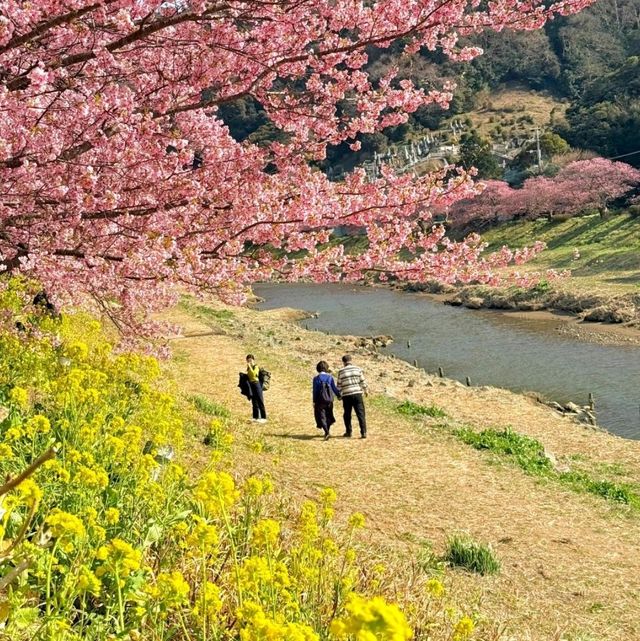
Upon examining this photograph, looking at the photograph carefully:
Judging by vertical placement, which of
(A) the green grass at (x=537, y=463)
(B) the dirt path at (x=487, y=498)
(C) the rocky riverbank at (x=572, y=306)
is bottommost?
(C) the rocky riverbank at (x=572, y=306)

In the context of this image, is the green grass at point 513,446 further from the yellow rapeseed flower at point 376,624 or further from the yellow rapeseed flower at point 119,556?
the yellow rapeseed flower at point 376,624

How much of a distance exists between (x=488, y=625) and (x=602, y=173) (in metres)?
56.2

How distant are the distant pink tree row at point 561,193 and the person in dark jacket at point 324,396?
47.6m

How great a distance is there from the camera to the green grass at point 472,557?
678cm

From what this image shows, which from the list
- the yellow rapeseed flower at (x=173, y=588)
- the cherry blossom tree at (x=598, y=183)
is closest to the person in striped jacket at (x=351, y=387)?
the yellow rapeseed flower at (x=173, y=588)

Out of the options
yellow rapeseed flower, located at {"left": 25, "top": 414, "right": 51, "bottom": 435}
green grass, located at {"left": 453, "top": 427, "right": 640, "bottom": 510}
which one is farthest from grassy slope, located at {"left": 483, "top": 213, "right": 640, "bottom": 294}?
yellow rapeseed flower, located at {"left": 25, "top": 414, "right": 51, "bottom": 435}

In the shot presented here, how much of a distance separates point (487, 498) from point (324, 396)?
3.40m

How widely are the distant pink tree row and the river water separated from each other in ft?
66.7

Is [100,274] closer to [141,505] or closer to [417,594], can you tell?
[141,505]

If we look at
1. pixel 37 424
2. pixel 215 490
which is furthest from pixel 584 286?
pixel 215 490

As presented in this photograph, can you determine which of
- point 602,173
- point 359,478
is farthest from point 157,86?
point 602,173

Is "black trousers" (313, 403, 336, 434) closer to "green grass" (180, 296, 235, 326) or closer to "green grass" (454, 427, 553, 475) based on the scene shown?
"green grass" (454, 427, 553, 475)

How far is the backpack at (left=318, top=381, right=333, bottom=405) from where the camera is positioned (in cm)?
1165

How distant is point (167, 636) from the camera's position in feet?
11.1
